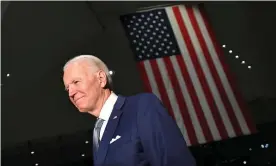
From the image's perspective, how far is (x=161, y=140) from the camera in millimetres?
1226

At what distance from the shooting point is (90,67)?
1.46m

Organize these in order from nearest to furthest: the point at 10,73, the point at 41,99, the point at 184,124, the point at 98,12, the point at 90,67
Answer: the point at 90,67
the point at 184,124
the point at 98,12
the point at 10,73
the point at 41,99

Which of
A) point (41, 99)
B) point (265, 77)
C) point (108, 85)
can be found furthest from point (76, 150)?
point (108, 85)

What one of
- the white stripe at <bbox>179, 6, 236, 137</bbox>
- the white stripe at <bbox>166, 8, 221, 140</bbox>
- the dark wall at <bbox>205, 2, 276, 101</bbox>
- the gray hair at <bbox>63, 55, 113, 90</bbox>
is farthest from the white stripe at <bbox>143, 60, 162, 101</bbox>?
the gray hair at <bbox>63, 55, 113, 90</bbox>

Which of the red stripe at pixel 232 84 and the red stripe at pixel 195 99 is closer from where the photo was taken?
the red stripe at pixel 195 99

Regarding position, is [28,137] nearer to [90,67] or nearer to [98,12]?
[98,12]

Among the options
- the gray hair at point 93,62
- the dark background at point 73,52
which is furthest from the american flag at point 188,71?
the gray hair at point 93,62

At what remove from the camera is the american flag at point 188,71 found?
5.10 meters

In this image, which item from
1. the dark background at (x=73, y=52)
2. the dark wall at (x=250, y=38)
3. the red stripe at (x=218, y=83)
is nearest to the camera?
the red stripe at (x=218, y=83)

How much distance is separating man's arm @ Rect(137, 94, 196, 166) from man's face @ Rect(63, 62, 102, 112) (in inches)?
8.4

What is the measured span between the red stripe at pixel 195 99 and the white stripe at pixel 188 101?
4cm

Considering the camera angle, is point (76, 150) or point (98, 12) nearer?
point (98, 12)

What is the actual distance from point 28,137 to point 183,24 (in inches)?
203

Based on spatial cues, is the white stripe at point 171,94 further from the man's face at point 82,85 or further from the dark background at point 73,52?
the man's face at point 82,85
